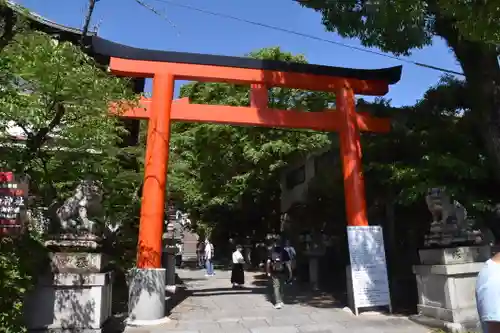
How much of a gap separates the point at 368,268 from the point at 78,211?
5681 millimetres

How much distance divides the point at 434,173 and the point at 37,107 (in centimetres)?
698

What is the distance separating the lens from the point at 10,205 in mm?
6355

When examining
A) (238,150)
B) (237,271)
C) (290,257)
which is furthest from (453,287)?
(238,150)

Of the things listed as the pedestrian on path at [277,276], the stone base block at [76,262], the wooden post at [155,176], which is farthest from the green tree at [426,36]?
the stone base block at [76,262]

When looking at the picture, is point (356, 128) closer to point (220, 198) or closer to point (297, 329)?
point (297, 329)

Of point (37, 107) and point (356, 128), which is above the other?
point (356, 128)

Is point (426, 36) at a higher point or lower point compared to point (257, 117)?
higher

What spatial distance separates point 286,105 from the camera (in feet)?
54.7

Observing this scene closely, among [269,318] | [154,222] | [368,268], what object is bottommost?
[269,318]

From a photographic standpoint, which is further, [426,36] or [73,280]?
[426,36]

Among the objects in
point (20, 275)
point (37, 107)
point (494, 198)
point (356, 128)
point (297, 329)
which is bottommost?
point (297, 329)

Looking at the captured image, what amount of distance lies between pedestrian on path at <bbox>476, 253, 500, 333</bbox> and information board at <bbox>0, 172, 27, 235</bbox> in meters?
5.92

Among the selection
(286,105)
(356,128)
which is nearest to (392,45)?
(356,128)

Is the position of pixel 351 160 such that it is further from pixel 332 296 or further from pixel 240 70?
pixel 332 296
